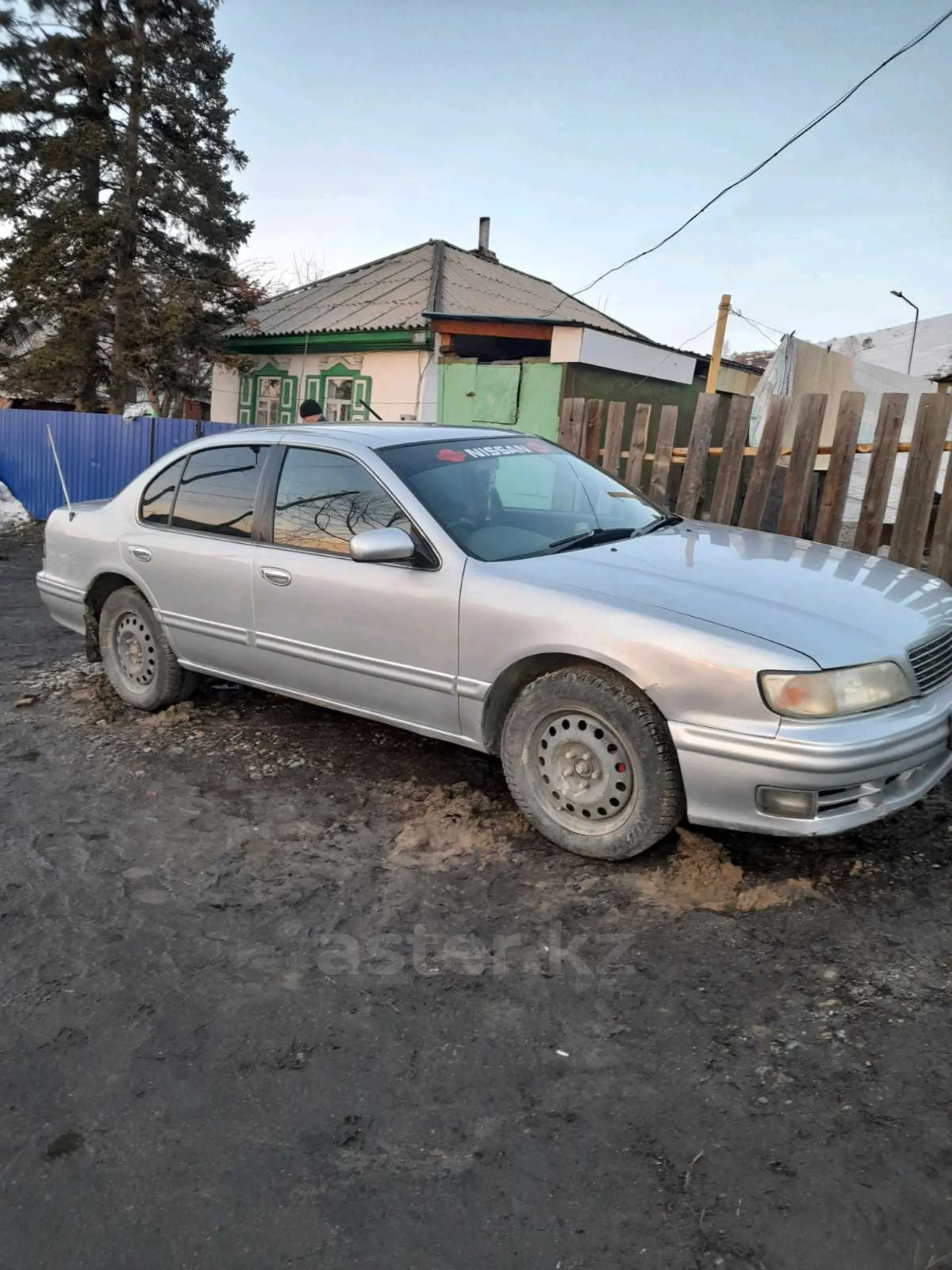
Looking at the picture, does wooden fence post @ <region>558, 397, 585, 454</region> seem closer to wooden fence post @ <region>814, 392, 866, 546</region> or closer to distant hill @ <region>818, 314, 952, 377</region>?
wooden fence post @ <region>814, 392, 866, 546</region>

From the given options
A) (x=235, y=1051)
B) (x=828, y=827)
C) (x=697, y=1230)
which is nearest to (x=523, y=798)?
(x=828, y=827)

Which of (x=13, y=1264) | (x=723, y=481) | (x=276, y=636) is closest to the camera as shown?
(x=13, y=1264)

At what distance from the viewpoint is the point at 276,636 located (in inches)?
164

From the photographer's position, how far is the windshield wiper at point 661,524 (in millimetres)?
4066

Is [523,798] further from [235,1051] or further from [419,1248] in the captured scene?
[419,1248]

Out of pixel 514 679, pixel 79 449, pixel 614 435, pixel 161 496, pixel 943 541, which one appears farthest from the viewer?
pixel 79 449

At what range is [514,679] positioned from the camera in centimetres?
345

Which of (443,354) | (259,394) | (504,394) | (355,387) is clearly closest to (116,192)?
(259,394)

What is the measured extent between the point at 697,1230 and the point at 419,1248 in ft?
1.86

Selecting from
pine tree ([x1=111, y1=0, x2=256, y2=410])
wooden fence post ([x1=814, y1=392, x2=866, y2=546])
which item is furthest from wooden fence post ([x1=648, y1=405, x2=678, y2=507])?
pine tree ([x1=111, y1=0, x2=256, y2=410])

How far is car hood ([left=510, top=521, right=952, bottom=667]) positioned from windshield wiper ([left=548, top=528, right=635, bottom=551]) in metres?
0.06

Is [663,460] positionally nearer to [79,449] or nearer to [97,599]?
[97,599]

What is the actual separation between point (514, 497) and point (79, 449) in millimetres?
11976

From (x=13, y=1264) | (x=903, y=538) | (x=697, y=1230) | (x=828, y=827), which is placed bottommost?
(x=13, y=1264)
